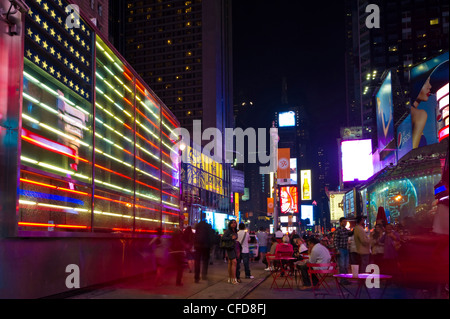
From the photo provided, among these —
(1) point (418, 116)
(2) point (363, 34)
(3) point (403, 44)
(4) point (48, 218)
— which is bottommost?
(4) point (48, 218)

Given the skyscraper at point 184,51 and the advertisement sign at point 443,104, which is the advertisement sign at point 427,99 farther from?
the skyscraper at point 184,51

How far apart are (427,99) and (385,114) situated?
32.9 ft

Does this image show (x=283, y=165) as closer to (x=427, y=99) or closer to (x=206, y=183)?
(x=427, y=99)

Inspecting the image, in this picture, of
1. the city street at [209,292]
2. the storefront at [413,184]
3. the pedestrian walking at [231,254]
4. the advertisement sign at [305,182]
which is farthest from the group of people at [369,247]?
the advertisement sign at [305,182]

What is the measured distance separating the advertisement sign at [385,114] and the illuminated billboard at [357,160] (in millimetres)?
11564

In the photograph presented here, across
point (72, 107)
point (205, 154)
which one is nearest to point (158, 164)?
point (72, 107)

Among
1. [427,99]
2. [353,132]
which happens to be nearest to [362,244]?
[427,99]

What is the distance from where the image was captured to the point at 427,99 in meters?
30.2

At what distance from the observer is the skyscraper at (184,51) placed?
127500 millimetres

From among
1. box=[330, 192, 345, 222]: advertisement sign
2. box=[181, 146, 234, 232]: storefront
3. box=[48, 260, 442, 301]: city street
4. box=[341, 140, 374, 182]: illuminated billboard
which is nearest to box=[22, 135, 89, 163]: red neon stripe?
box=[48, 260, 442, 301]: city street

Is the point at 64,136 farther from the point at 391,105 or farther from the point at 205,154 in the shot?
the point at 205,154

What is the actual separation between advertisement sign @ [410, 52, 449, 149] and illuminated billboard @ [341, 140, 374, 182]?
73.1ft

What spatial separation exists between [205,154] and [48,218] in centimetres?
6089
